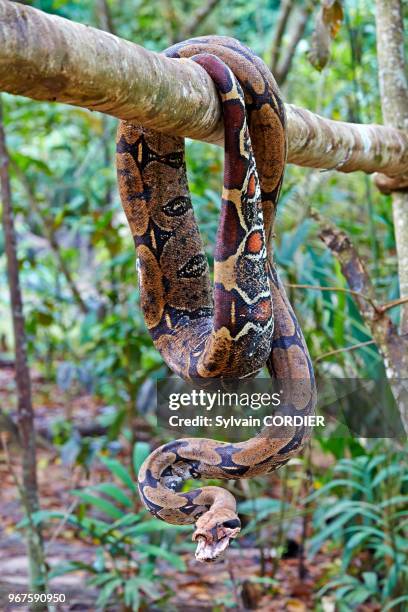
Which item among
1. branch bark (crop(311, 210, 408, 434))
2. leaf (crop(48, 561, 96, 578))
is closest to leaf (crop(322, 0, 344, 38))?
branch bark (crop(311, 210, 408, 434))

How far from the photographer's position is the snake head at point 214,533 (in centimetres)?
148

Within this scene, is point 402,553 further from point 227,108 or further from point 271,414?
point 227,108

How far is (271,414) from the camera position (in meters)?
1.91

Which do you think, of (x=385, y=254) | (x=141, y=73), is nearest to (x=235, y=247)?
(x=141, y=73)

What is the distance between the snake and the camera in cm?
173

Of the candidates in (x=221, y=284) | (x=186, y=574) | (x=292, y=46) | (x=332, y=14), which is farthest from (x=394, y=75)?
(x=186, y=574)

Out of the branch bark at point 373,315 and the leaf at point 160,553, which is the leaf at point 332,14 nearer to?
the branch bark at point 373,315

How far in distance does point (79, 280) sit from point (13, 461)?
2506 mm

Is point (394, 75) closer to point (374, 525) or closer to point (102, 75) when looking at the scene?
point (102, 75)

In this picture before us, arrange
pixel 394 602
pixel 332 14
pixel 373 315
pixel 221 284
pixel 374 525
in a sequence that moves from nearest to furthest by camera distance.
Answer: pixel 221 284, pixel 373 315, pixel 332 14, pixel 394 602, pixel 374 525

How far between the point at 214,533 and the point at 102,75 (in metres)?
0.95

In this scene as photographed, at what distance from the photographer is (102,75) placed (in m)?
1.38

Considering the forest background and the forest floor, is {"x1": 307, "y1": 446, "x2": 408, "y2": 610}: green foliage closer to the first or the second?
the forest background

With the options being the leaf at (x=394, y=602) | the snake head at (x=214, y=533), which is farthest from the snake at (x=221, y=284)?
the leaf at (x=394, y=602)
